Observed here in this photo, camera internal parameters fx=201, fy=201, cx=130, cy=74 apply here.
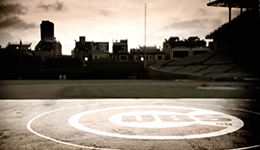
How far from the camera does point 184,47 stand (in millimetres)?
80500

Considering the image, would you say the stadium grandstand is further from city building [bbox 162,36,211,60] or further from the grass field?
the grass field

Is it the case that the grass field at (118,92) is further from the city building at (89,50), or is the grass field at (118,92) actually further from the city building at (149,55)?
the city building at (89,50)

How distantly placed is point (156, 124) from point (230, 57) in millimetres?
50924

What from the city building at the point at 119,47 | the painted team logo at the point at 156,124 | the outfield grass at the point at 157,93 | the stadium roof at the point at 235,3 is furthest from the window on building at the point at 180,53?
the painted team logo at the point at 156,124

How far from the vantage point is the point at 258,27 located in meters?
45.8

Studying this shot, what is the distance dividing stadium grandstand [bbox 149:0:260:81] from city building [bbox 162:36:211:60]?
14924 millimetres

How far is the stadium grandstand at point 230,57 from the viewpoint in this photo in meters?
43.4

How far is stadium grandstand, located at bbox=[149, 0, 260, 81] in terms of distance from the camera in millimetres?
43438

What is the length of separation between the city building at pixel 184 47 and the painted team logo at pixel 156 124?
71100 mm

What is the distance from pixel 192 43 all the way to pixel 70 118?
78421mm

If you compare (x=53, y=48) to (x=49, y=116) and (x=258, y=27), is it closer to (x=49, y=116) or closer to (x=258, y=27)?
(x=258, y=27)

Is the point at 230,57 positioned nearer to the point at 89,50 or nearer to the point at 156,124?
the point at 89,50

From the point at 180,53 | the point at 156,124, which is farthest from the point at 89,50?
the point at 156,124

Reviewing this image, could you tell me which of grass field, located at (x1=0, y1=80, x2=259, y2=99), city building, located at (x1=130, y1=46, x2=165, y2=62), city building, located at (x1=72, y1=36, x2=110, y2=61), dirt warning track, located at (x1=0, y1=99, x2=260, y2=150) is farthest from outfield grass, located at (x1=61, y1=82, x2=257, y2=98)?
city building, located at (x1=72, y1=36, x2=110, y2=61)
